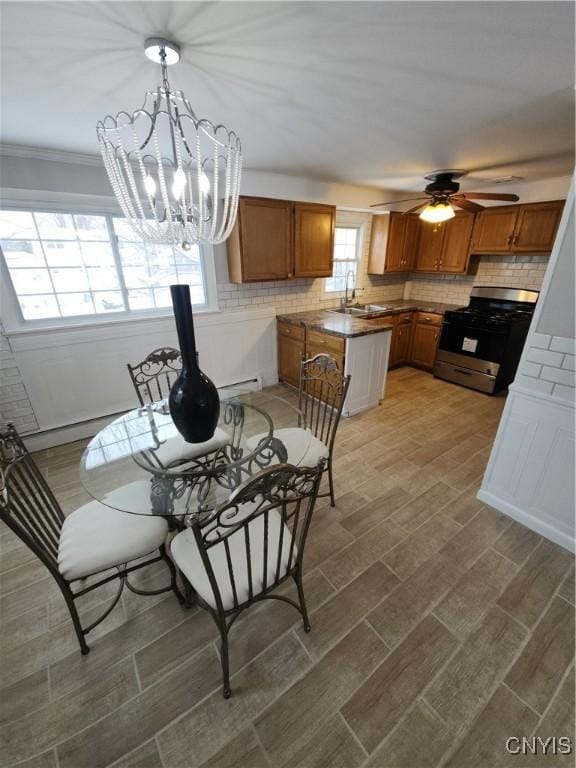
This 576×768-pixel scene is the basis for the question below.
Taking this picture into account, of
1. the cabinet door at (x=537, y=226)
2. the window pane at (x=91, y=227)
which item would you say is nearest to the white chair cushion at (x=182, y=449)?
the window pane at (x=91, y=227)

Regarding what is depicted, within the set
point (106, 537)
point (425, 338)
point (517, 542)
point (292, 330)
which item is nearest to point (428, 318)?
point (425, 338)

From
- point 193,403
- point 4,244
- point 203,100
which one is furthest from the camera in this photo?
point 4,244

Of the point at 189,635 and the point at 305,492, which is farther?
the point at 189,635

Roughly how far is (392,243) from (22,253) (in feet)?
13.7

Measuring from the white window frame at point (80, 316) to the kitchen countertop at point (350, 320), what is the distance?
949 millimetres

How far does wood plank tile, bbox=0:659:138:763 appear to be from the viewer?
1113 mm

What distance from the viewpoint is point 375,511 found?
6.90ft

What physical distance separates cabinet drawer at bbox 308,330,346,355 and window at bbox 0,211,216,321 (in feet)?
4.87

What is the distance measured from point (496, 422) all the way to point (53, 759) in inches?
148

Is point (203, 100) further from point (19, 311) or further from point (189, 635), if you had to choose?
point (189, 635)

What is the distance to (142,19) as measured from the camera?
1.04 metres

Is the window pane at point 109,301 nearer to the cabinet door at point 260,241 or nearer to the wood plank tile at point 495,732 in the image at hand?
the cabinet door at point 260,241

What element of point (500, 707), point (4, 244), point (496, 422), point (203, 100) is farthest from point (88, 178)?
point (496, 422)

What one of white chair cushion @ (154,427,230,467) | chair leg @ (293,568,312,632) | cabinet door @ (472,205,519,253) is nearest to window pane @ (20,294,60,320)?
white chair cushion @ (154,427,230,467)
